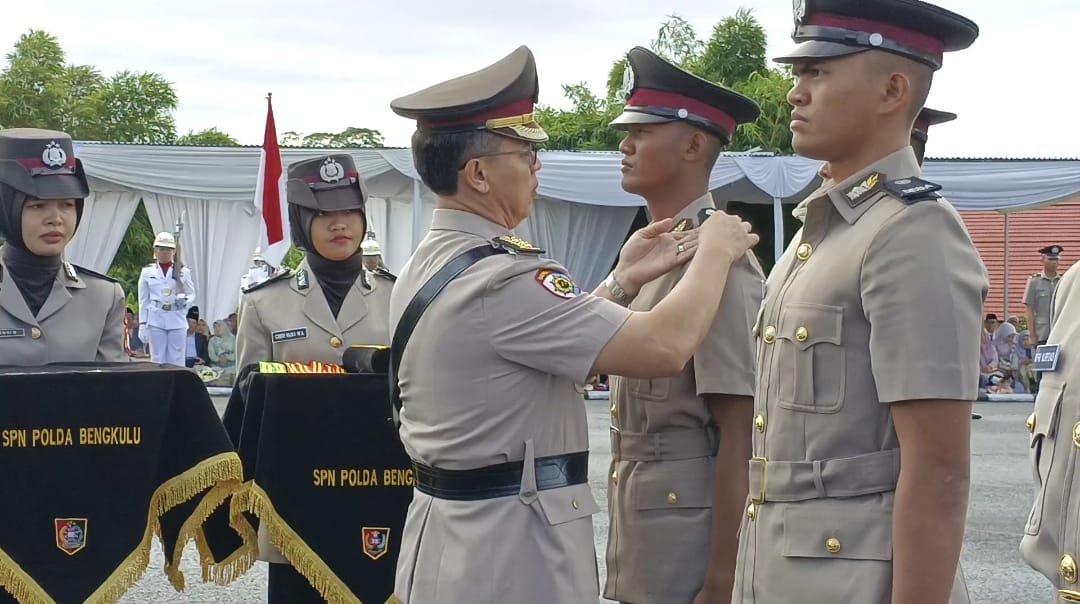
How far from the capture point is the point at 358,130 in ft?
101

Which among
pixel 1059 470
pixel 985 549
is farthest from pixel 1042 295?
pixel 1059 470

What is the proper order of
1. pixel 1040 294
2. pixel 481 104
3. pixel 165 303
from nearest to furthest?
pixel 481 104, pixel 1040 294, pixel 165 303

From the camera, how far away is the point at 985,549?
22.2 ft

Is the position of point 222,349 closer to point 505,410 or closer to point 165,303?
point 165,303

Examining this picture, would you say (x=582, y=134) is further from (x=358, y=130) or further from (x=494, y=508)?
(x=494, y=508)

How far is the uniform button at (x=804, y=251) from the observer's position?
2404mm

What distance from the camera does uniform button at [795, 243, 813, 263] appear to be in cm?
240

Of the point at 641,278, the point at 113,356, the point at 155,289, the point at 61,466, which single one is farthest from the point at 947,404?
the point at 155,289

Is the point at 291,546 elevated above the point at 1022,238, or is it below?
below

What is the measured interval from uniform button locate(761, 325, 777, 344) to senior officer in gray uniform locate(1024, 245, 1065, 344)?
13.3 meters

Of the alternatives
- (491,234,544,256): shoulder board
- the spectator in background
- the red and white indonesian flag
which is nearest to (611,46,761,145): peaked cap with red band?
(491,234,544,256): shoulder board

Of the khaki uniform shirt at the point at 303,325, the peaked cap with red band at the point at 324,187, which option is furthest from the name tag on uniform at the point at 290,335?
the peaked cap with red band at the point at 324,187

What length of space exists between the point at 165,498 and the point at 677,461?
1.70 m

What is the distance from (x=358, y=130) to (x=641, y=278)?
1121 inches
